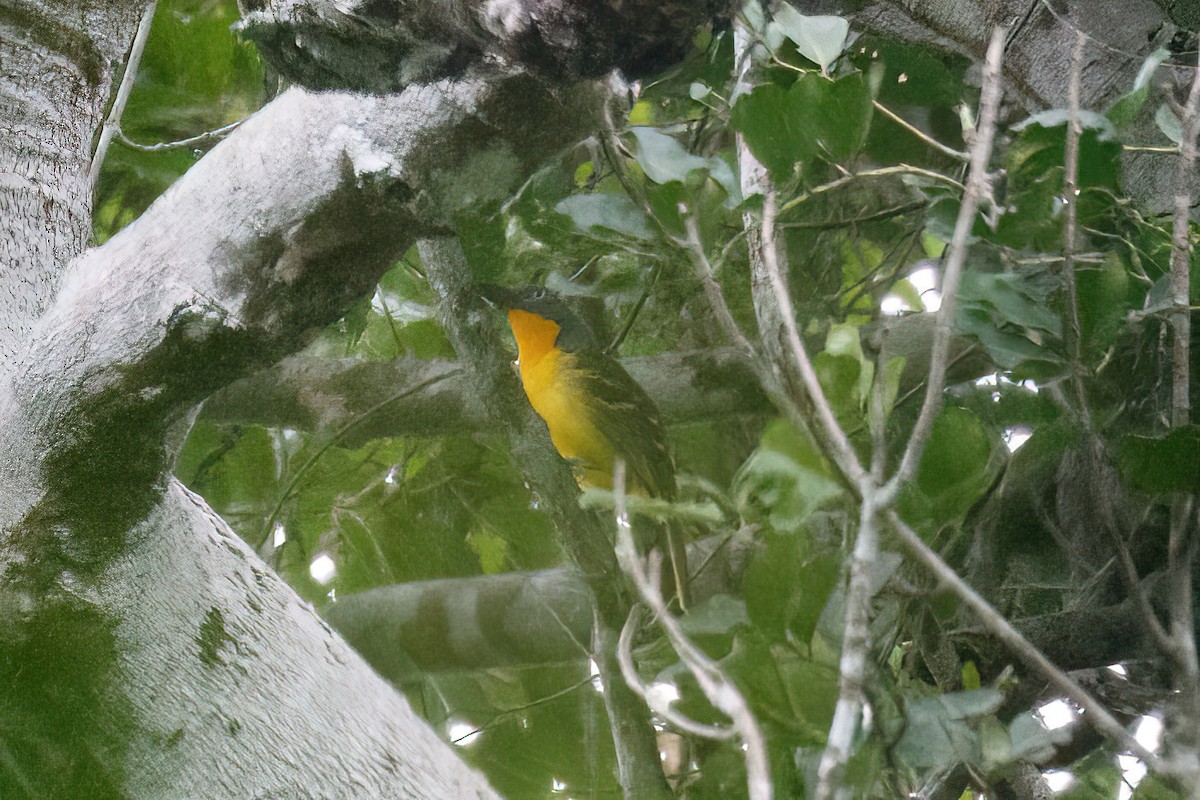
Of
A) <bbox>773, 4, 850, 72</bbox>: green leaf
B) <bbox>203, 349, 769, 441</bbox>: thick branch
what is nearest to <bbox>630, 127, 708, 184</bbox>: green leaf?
<bbox>773, 4, 850, 72</bbox>: green leaf

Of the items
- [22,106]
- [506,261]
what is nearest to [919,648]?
[506,261]

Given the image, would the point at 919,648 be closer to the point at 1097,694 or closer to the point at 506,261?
the point at 1097,694

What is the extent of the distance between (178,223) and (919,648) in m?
0.70

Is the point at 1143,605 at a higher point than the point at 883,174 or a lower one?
lower

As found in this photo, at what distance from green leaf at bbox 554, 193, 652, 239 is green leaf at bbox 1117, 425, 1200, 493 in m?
0.39

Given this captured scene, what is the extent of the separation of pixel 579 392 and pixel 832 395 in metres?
0.72

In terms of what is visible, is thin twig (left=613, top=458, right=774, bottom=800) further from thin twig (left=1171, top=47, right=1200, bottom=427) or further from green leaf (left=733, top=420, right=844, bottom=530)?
thin twig (left=1171, top=47, right=1200, bottom=427)

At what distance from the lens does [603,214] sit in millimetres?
775

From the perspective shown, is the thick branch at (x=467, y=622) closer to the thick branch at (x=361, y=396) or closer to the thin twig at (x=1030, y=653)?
the thick branch at (x=361, y=396)

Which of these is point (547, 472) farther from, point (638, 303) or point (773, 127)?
point (773, 127)

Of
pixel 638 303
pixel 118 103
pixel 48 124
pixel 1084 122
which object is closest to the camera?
pixel 1084 122

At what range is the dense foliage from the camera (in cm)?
61


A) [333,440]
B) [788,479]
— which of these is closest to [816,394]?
[788,479]

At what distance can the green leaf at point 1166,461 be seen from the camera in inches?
24.2
